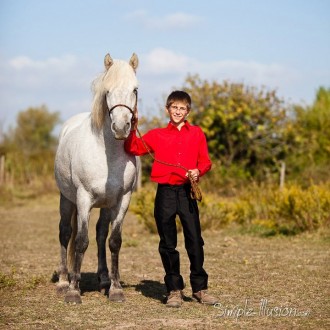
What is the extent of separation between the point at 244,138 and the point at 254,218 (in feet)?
23.4

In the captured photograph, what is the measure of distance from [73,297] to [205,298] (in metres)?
1.24

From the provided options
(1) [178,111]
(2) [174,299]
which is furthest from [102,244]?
(1) [178,111]

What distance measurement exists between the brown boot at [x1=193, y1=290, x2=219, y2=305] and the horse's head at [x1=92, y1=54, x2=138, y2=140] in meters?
1.65

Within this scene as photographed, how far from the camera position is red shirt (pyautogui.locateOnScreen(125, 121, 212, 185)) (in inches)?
224

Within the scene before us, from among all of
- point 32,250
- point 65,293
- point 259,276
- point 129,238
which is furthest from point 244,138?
point 65,293

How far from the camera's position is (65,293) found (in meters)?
6.33

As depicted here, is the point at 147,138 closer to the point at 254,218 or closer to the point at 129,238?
the point at 129,238

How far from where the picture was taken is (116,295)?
19.5 feet

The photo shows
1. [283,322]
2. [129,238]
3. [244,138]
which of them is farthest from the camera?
[244,138]

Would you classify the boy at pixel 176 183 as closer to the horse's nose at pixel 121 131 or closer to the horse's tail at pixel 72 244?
the horse's nose at pixel 121 131

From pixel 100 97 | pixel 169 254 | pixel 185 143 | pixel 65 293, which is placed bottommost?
pixel 65 293

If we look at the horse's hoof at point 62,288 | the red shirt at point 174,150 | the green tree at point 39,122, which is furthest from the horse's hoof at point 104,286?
the green tree at point 39,122

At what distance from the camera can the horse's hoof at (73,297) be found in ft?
19.0

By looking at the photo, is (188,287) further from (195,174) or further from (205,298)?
(195,174)
